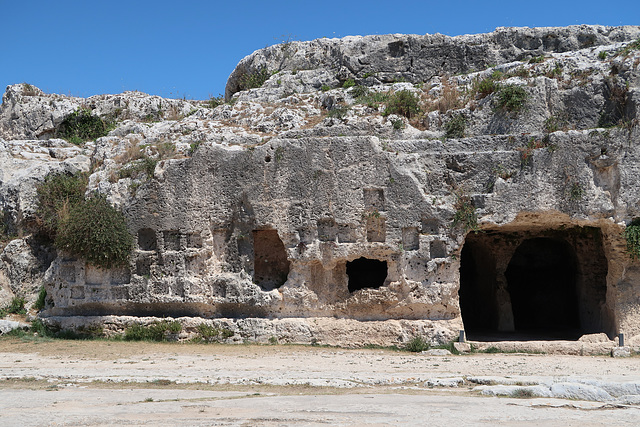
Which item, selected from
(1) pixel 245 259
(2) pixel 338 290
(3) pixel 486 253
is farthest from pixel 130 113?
(3) pixel 486 253

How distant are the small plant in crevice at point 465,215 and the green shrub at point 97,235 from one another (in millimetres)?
7733

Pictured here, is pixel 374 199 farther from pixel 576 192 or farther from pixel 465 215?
pixel 576 192

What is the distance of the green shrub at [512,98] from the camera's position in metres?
15.5

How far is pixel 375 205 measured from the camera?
14281mm

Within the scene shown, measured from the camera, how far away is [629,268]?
13.8 metres

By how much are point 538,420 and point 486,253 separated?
1096 cm

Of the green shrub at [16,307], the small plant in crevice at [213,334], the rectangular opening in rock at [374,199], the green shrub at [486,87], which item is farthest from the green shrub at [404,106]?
the green shrub at [16,307]

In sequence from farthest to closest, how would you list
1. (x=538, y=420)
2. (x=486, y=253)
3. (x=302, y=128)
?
(x=486, y=253), (x=302, y=128), (x=538, y=420)

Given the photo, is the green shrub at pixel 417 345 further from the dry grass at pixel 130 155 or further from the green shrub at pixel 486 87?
the dry grass at pixel 130 155

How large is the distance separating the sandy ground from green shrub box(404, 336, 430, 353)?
47cm

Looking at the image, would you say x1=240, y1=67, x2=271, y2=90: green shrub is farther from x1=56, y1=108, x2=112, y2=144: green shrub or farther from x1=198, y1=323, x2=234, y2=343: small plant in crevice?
x1=198, y1=323, x2=234, y2=343: small plant in crevice

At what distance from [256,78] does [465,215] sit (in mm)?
11151

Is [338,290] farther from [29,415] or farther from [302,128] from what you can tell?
[29,415]

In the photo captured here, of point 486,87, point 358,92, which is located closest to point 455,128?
point 486,87
